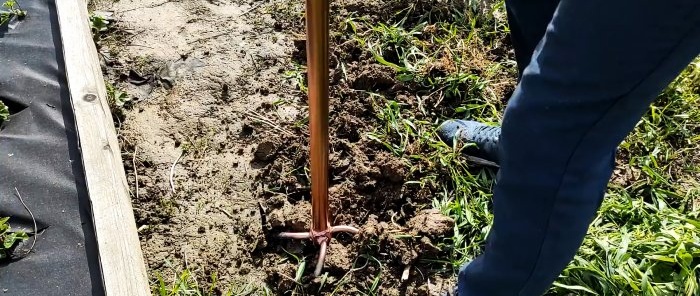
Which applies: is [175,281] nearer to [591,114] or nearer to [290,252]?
[290,252]

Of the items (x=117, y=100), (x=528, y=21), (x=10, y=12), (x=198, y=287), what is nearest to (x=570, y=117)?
(x=528, y=21)

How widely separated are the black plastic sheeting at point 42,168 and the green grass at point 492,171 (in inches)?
39.3

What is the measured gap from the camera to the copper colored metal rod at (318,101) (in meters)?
1.38

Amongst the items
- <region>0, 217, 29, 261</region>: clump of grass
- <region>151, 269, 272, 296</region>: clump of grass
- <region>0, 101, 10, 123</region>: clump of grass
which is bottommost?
<region>151, 269, 272, 296</region>: clump of grass

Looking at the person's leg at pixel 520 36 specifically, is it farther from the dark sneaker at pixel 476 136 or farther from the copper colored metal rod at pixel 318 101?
the copper colored metal rod at pixel 318 101

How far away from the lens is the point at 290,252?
78.0 inches

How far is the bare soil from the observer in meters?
1.96

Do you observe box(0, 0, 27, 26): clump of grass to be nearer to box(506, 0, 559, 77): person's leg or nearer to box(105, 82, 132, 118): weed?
box(105, 82, 132, 118): weed

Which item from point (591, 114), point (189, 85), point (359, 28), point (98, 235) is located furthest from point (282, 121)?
point (591, 114)

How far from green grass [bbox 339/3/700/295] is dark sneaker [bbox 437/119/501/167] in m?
0.04

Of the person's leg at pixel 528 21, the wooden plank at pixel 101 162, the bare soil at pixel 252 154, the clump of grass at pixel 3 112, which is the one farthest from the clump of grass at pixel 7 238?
the person's leg at pixel 528 21

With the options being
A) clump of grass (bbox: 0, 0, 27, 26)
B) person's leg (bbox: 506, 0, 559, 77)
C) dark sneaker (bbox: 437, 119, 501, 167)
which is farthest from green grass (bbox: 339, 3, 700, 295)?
clump of grass (bbox: 0, 0, 27, 26)

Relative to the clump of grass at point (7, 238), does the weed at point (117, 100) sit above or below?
above

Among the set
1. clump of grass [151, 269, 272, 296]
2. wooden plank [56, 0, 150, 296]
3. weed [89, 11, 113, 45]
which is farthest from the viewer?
weed [89, 11, 113, 45]
